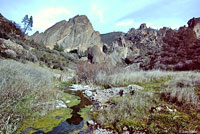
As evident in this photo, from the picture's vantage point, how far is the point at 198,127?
303 centimetres

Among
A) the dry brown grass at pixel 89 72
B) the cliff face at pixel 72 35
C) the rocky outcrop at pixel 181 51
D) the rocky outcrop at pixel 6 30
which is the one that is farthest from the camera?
the cliff face at pixel 72 35

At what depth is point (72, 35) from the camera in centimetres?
5669

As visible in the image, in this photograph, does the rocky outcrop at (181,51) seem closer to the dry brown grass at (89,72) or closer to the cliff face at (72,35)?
the dry brown grass at (89,72)

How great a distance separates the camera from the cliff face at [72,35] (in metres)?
53.2

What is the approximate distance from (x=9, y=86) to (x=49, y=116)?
5.23ft

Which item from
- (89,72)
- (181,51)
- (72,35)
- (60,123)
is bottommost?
(60,123)

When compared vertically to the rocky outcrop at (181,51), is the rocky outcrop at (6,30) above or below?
above

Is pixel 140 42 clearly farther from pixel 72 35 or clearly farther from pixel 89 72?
pixel 89 72

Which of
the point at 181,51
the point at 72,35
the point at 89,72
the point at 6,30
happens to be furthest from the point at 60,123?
the point at 72,35

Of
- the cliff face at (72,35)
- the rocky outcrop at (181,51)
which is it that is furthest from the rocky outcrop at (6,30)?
the cliff face at (72,35)

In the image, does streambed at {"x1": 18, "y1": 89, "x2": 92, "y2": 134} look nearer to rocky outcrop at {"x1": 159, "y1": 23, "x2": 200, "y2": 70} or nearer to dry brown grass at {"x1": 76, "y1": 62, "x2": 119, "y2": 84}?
dry brown grass at {"x1": 76, "y1": 62, "x2": 119, "y2": 84}

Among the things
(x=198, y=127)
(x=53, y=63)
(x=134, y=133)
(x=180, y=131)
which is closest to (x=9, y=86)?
(x=134, y=133)

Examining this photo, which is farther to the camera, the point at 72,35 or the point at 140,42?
the point at 72,35

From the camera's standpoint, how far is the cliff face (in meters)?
A: 53.2
